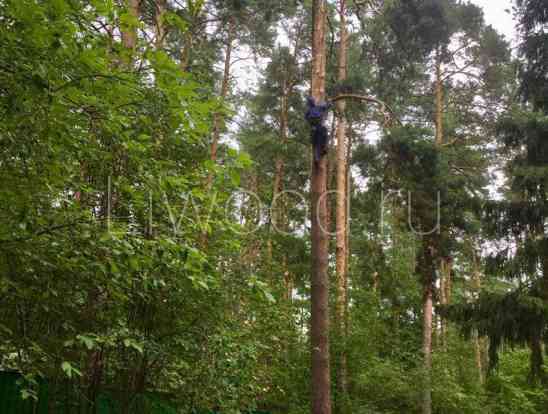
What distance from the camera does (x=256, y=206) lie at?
52.8 feet

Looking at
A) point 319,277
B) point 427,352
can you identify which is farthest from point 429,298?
point 319,277

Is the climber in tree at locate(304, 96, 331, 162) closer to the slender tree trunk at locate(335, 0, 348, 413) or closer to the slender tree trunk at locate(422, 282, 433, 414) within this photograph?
the slender tree trunk at locate(335, 0, 348, 413)

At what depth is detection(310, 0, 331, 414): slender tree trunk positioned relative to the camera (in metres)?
6.36

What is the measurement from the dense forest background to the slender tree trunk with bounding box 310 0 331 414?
0.04 metres

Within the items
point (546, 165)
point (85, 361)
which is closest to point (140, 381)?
point (85, 361)

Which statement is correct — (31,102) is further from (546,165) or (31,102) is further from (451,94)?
(451,94)

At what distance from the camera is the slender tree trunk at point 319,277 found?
20.9ft

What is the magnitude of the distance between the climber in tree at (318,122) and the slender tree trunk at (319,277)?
245mm

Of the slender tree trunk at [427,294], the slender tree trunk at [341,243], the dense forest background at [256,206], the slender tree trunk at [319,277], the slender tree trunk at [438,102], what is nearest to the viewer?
the dense forest background at [256,206]

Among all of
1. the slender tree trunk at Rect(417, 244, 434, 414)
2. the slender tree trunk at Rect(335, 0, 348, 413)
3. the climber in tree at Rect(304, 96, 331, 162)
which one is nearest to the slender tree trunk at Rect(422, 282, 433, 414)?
the slender tree trunk at Rect(417, 244, 434, 414)

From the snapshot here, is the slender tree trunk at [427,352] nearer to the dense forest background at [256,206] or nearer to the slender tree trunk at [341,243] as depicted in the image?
the dense forest background at [256,206]

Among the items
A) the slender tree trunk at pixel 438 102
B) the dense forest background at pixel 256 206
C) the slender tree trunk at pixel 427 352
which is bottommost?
the slender tree trunk at pixel 427 352

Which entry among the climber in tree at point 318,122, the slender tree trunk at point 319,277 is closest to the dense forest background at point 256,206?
the slender tree trunk at point 319,277

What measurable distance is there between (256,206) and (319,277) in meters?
9.58
